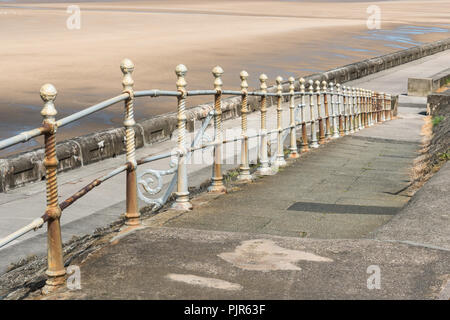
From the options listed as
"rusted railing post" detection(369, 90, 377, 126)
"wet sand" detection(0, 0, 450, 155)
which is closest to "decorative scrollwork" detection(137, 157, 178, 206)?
"wet sand" detection(0, 0, 450, 155)

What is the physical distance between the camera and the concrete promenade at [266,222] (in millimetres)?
4676

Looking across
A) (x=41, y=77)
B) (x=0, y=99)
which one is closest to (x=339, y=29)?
(x=41, y=77)

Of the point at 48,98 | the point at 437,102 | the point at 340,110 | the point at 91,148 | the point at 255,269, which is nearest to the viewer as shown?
the point at 48,98

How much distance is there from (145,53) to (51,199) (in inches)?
1522

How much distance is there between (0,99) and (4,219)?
15832 mm

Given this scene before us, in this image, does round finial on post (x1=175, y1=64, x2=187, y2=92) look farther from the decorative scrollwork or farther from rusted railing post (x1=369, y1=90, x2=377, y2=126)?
rusted railing post (x1=369, y1=90, x2=377, y2=126)

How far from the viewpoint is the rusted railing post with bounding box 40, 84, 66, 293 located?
4578 millimetres

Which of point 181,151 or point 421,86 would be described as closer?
point 181,151

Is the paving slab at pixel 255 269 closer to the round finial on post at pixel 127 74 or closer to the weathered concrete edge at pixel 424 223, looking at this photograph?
the weathered concrete edge at pixel 424 223

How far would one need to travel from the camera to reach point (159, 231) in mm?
5652

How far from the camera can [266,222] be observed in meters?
6.71

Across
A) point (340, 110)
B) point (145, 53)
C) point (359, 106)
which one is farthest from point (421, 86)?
point (145, 53)

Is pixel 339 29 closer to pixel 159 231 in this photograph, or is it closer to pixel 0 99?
pixel 0 99

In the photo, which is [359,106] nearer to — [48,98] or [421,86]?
[421,86]
